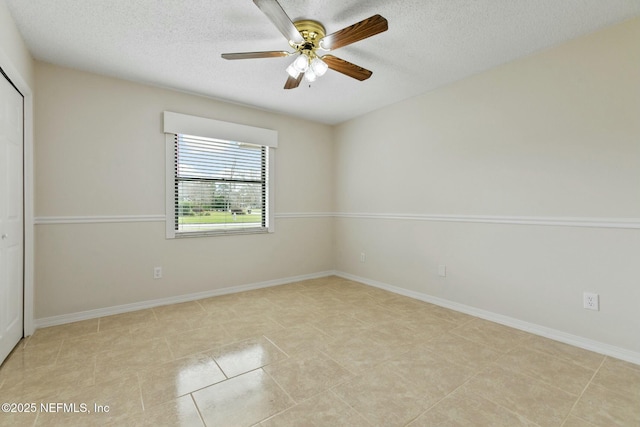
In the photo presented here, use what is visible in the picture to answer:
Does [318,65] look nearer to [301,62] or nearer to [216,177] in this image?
[301,62]

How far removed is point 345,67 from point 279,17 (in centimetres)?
76

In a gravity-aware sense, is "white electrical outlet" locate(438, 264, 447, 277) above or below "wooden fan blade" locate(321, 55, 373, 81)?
below

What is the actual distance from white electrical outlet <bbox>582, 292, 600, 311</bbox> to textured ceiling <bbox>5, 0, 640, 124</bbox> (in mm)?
1962

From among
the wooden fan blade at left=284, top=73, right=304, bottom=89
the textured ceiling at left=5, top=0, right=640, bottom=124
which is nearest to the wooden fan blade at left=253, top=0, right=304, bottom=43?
the textured ceiling at left=5, top=0, right=640, bottom=124

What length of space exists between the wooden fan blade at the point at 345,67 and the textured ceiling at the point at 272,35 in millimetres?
205

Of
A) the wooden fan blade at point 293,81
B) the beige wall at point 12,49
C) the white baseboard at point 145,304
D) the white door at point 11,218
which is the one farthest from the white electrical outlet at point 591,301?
the beige wall at point 12,49

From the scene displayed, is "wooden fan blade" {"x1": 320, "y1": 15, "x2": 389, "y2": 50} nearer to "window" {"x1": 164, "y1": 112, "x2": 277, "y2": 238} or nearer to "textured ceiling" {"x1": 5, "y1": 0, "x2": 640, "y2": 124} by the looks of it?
"textured ceiling" {"x1": 5, "y1": 0, "x2": 640, "y2": 124}

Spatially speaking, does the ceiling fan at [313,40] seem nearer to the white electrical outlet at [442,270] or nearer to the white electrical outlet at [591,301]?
the white electrical outlet at [442,270]

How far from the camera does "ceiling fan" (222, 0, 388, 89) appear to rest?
173 cm

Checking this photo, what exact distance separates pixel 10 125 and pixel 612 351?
464cm

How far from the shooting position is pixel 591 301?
2230 mm

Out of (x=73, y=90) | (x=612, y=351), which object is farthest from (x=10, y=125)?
(x=612, y=351)

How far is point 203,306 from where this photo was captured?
125 inches

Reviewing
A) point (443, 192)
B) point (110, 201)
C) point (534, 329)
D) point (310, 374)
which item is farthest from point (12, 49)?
point (534, 329)
